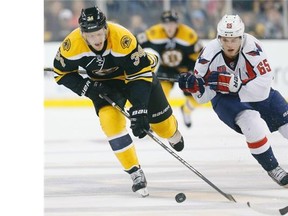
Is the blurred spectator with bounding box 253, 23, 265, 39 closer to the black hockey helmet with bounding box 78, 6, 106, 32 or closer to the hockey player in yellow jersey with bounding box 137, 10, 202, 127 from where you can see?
the hockey player in yellow jersey with bounding box 137, 10, 202, 127

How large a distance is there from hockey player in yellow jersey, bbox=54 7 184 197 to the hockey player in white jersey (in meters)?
0.19

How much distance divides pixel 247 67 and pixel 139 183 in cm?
65

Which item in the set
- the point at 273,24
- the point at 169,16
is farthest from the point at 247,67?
the point at 273,24

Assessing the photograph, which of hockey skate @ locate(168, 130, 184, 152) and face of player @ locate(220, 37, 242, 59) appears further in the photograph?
hockey skate @ locate(168, 130, 184, 152)

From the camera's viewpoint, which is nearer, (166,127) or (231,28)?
(231,28)

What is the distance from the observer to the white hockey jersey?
137 inches

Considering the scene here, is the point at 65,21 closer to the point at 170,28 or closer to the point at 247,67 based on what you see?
the point at 170,28

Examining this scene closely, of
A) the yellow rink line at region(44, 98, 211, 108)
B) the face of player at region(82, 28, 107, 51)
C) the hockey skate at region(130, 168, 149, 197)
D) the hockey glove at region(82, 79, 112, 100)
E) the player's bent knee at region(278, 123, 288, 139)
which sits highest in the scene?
the face of player at region(82, 28, 107, 51)

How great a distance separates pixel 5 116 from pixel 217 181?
A: 105cm

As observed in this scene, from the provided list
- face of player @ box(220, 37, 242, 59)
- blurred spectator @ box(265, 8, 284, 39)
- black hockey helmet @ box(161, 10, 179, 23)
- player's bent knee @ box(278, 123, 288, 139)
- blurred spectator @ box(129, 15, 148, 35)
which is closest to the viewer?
face of player @ box(220, 37, 242, 59)

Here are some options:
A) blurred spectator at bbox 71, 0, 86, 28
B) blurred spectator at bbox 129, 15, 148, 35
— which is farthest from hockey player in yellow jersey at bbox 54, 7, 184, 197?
blurred spectator at bbox 129, 15, 148, 35

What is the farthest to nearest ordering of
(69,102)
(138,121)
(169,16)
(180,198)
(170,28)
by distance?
(69,102) → (170,28) → (169,16) → (138,121) → (180,198)

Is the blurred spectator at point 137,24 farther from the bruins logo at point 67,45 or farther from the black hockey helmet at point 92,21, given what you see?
the black hockey helmet at point 92,21

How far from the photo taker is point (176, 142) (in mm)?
4141
